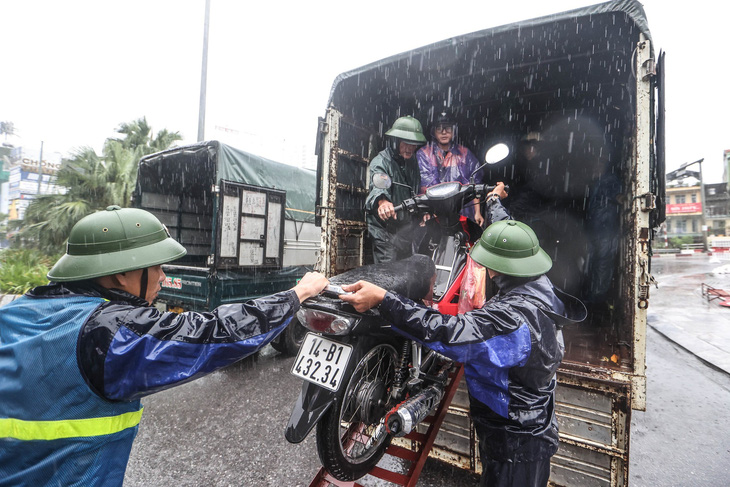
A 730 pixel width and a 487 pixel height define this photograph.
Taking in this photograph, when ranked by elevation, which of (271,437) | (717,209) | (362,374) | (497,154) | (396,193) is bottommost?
(271,437)

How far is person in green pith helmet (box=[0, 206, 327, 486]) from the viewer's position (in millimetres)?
1153

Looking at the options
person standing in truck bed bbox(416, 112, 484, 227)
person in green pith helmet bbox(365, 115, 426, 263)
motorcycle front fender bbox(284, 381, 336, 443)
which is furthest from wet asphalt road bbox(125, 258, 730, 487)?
person standing in truck bed bbox(416, 112, 484, 227)

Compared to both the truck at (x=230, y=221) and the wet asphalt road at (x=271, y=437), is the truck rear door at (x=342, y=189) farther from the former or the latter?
the truck at (x=230, y=221)

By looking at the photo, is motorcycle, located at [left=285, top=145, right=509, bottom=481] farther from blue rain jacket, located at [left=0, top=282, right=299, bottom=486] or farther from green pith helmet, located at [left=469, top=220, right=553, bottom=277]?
blue rain jacket, located at [left=0, top=282, right=299, bottom=486]

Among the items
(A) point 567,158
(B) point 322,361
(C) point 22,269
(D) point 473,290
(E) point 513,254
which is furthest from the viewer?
(C) point 22,269

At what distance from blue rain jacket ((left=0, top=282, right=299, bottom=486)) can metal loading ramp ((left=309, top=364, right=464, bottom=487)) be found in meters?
1.21

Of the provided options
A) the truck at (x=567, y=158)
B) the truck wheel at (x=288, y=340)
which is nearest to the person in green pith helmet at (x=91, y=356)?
the truck at (x=567, y=158)

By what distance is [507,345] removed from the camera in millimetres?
1521

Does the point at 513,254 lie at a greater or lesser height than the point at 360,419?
greater

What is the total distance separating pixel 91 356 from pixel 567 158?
5333 millimetres

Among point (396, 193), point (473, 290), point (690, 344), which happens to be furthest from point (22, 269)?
point (690, 344)

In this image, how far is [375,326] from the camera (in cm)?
194

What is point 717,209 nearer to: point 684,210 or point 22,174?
point 684,210

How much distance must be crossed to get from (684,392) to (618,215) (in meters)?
2.71
